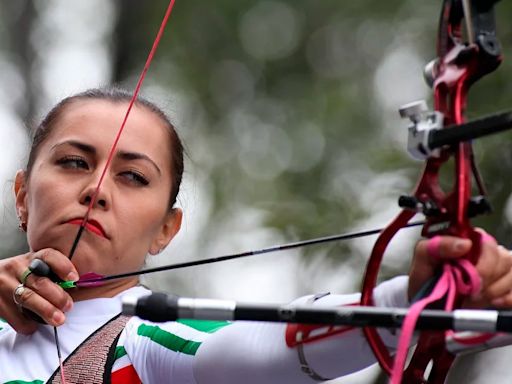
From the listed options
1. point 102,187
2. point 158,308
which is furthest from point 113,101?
point 158,308

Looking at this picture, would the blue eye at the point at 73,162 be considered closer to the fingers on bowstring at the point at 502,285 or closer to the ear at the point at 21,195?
the ear at the point at 21,195

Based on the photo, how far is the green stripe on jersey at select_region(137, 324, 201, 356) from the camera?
173 centimetres

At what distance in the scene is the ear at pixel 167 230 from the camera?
2.18 metres

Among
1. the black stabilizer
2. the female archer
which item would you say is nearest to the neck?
the female archer

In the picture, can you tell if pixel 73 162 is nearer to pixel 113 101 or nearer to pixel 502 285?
pixel 113 101

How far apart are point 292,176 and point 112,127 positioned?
3.31 metres

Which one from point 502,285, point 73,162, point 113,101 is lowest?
point 502,285

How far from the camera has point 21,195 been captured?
227 cm

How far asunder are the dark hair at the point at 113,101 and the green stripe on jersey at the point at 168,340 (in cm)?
38

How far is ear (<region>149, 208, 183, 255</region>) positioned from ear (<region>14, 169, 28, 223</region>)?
0.88ft

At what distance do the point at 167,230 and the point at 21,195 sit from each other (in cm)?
31

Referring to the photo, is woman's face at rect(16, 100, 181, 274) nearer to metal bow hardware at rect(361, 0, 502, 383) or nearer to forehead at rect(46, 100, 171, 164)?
forehead at rect(46, 100, 171, 164)

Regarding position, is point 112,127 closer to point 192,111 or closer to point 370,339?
point 370,339

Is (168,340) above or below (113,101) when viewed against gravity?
below
